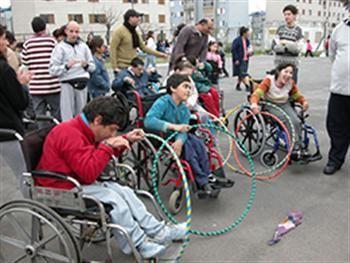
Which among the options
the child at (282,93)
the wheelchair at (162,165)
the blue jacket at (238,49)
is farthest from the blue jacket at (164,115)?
the blue jacket at (238,49)

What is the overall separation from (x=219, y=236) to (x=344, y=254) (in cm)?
86

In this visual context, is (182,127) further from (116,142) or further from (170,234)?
(170,234)

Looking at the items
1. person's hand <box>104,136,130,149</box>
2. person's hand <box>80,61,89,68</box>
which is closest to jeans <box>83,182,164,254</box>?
person's hand <box>104,136,130,149</box>

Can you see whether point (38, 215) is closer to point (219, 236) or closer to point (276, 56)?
point (219, 236)

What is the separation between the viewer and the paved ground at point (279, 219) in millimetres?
2553

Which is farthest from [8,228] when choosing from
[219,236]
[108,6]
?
[108,6]

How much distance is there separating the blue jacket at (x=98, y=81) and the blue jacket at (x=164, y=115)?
247cm

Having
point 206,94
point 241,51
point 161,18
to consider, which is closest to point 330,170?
point 206,94

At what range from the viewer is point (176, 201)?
311cm

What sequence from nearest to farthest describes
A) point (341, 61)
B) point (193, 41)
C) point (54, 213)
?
point (54, 213) < point (341, 61) < point (193, 41)

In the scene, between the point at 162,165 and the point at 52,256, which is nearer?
the point at 52,256

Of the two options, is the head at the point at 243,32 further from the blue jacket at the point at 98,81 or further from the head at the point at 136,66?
the head at the point at 136,66

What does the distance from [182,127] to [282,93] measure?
1660mm

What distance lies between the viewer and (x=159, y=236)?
221 centimetres
